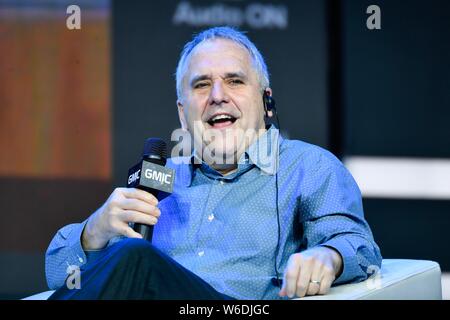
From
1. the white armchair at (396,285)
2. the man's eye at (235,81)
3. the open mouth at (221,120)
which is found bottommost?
the white armchair at (396,285)

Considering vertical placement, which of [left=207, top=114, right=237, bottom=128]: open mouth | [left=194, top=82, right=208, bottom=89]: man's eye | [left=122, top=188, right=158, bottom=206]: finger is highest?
[left=194, top=82, right=208, bottom=89]: man's eye

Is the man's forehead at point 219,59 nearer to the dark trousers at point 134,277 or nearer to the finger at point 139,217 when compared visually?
the finger at point 139,217

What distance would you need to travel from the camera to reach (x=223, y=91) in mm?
2154

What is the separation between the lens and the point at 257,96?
2227mm

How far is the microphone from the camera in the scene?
1734 mm

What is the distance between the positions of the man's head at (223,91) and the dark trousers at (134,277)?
2.00 feet

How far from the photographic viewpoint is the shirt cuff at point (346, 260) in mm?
1750

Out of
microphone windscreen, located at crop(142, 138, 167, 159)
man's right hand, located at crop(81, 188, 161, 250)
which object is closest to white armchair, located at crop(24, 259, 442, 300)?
man's right hand, located at crop(81, 188, 161, 250)

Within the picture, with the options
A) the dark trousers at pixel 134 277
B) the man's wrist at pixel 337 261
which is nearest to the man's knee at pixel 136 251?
the dark trousers at pixel 134 277

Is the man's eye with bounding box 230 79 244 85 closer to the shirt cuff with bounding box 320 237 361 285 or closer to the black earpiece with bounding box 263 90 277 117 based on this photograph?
the black earpiece with bounding box 263 90 277 117

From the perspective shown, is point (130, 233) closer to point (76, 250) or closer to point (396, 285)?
point (76, 250)

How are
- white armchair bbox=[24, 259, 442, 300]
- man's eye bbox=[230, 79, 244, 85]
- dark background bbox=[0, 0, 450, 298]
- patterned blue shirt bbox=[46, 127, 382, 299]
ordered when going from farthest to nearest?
dark background bbox=[0, 0, 450, 298] → man's eye bbox=[230, 79, 244, 85] → patterned blue shirt bbox=[46, 127, 382, 299] → white armchair bbox=[24, 259, 442, 300]
